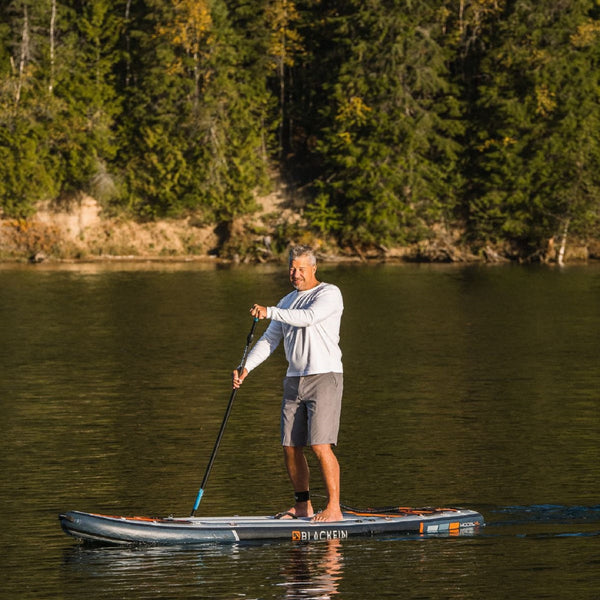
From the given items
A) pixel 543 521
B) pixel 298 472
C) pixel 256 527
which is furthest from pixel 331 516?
pixel 543 521

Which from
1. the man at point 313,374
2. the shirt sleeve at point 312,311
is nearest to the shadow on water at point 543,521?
the man at point 313,374

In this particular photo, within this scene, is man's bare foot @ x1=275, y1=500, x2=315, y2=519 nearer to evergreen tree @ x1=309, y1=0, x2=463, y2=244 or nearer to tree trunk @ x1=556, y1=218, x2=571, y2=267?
tree trunk @ x1=556, y1=218, x2=571, y2=267

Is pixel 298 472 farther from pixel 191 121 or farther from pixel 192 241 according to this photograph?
pixel 191 121

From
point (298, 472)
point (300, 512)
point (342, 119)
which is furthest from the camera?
point (342, 119)

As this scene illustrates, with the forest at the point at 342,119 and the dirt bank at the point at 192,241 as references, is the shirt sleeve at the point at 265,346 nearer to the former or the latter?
the dirt bank at the point at 192,241

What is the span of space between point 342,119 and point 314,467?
2392 inches

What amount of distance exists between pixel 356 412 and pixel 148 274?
38474mm

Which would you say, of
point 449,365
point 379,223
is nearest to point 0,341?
point 449,365

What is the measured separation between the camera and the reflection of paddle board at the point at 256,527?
11578 millimetres

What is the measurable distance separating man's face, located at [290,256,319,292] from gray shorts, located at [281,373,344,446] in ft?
2.56

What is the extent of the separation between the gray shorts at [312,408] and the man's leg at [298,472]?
100mm

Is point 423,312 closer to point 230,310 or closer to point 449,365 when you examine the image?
point 230,310

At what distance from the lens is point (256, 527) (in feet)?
38.7

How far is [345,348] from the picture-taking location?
2911cm
